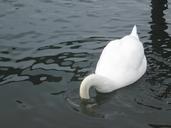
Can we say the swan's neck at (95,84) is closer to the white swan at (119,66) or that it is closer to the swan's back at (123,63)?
the white swan at (119,66)

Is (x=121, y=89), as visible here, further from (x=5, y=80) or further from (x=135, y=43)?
(x=5, y=80)

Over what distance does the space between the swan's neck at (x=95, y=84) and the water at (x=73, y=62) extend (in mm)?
156

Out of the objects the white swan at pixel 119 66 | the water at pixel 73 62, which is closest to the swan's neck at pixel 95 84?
the white swan at pixel 119 66

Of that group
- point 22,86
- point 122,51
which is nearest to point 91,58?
point 122,51

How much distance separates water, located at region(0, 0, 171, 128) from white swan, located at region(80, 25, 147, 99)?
174 millimetres

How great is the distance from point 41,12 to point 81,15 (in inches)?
43.3

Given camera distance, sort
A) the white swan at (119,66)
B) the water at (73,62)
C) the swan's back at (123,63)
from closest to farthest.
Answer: the water at (73,62)
the white swan at (119,66)
the swan's back at (123,63)

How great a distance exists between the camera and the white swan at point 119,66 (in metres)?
9.16

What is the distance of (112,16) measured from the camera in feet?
43.5

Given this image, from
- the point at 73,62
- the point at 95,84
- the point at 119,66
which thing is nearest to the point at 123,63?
the point at 119,66

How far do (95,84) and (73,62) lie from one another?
1553 mm

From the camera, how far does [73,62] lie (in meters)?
10.4

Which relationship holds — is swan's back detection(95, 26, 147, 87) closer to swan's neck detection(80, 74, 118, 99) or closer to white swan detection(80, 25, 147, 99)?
white swan detection(80, 25, 147, 99)

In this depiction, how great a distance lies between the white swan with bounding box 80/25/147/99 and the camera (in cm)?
916
